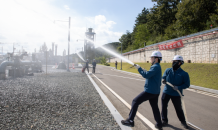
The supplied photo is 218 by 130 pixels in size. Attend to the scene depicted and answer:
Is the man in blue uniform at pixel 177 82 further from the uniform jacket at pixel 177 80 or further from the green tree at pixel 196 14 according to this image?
the green tree at pixel 196 14

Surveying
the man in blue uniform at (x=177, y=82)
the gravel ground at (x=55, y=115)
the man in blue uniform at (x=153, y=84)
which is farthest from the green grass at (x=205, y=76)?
the gravel ground at (x=55, y=115)

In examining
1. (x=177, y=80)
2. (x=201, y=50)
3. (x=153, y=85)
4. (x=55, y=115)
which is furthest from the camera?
(x=201, y=50)

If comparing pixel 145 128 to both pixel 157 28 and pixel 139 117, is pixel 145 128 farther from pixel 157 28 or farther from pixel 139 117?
pixel 157 28

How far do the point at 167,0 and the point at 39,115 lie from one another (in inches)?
1857

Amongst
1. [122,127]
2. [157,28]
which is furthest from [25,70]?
[157,28]

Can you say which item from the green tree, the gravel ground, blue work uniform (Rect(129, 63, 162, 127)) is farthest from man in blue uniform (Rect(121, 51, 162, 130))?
the green tree

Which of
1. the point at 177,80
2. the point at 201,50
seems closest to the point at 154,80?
the point at 177,80

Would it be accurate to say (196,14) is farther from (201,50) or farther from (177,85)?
(177,85)

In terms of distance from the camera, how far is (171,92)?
3.90 meters

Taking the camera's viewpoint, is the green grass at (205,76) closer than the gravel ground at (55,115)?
No

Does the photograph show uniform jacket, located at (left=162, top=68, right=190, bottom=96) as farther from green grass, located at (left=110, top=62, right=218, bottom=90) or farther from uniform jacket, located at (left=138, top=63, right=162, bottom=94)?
green grass, located at (left=110, top=62, right=218, bottom=90)

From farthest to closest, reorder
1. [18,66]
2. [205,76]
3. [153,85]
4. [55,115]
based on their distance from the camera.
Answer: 1. [18,66]
2. [205,76]
3. [55,115]
4. [153,85]

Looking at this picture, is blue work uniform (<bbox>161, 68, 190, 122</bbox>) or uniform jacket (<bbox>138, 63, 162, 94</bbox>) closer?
uniform jacket (<bbox>138, 63, 162, 94</bbox>)

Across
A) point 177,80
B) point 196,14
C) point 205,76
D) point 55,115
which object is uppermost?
point 196,14
